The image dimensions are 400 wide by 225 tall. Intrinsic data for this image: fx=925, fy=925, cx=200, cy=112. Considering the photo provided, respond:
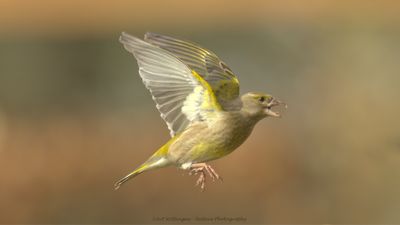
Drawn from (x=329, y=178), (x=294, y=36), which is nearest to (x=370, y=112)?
(x=329, y=178)

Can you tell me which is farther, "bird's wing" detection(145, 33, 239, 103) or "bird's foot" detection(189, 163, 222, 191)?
"bird's wing" detection(145, 33, 239, 103)

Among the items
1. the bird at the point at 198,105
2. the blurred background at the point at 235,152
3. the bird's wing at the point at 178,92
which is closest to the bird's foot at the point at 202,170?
the bird at the point at 198,105

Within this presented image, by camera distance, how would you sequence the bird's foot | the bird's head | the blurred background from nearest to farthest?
1. the bird's foot
2. the bird's head
3. the blurred background

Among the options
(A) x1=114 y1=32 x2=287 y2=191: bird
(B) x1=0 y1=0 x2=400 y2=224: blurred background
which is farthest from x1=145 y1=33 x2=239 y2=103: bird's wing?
(B) x1=0 y1=0 x2=400 y2=224: blurred background

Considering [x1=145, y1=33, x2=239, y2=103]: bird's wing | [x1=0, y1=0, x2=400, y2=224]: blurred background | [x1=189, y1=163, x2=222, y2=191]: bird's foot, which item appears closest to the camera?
[x1=189, y1=163, x2=222, y2=191]: bird's foot

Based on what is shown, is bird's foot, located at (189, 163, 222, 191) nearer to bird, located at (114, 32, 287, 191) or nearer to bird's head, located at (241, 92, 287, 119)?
bird, located at (114, 32, 287, 191)

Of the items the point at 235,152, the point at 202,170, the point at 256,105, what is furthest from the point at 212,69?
the point at 235,152

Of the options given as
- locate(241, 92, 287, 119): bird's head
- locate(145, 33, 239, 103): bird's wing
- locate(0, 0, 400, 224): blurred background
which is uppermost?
locate(145, 33, 239, 103): bird's wing

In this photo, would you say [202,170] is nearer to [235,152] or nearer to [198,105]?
[198,105]
